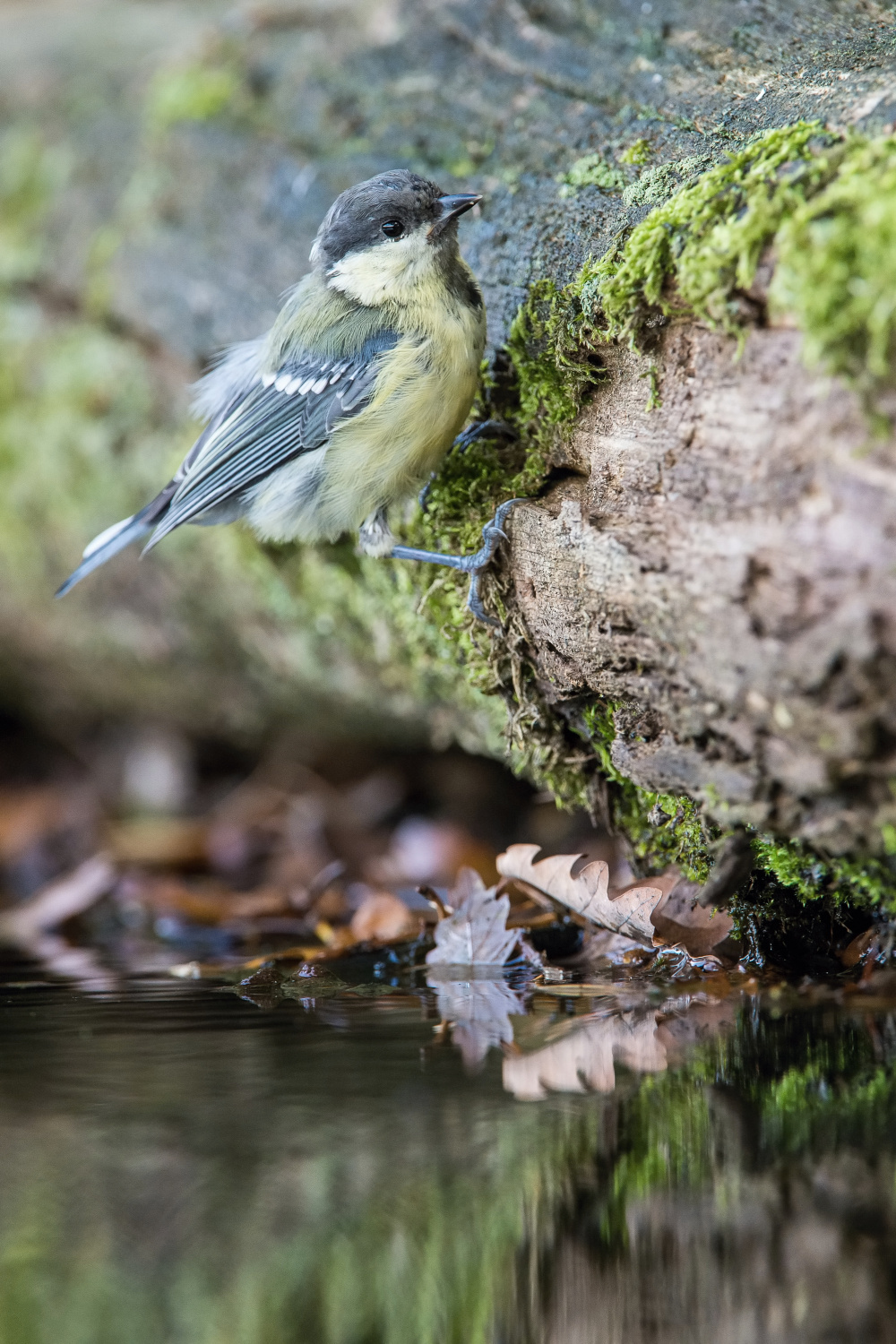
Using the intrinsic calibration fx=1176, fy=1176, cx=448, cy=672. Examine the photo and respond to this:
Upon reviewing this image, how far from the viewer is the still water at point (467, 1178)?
1387 mm

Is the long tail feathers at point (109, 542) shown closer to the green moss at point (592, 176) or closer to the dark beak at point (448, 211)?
the dark beak at point (448, 211)

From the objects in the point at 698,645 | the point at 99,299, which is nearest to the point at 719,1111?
the point at 698,645

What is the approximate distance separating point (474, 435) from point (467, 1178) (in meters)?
1.96

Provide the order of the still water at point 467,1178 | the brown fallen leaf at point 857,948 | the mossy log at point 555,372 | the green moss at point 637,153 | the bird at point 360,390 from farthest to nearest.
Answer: the bird at point 360,390, the green moss at point 637,153, the brown fallen leaf at point 857,948, the mossy log at point 555,372, the still water at point 467,1178

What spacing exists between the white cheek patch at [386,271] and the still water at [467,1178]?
1.85m

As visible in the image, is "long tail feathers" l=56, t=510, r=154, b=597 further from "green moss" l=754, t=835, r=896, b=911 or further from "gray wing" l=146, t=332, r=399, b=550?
"green moss" l=754, t=835, r=896, b=911

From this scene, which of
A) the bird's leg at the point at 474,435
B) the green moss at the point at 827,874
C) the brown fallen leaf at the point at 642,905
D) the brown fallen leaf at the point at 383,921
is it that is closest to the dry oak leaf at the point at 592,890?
the brown fallen leaf at the point at 642,905

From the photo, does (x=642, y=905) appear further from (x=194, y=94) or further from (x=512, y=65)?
(x=194, y=94)

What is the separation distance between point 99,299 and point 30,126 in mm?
1191

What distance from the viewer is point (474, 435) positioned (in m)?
3.10

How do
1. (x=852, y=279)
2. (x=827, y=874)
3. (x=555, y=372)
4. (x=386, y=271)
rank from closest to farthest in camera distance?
(x=852, y=279)
(x=827, y=874)
(x=555, y=372)
(x=386, y=271)

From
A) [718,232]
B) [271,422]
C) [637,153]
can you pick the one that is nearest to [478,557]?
[271,422]

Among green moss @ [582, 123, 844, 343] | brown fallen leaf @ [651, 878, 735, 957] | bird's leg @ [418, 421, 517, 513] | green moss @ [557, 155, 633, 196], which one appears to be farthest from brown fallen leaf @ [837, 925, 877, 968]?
green moss @ [557, 155, 633, 196]

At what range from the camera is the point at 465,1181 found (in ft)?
5.49
